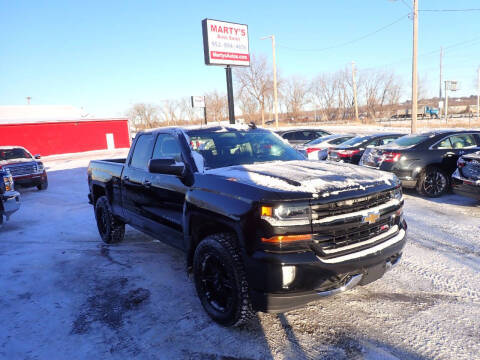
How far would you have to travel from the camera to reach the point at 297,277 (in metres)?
2.54

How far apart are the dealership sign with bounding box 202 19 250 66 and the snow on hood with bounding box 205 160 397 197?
1191 centimetres

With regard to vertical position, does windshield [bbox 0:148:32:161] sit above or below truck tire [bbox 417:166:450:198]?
above

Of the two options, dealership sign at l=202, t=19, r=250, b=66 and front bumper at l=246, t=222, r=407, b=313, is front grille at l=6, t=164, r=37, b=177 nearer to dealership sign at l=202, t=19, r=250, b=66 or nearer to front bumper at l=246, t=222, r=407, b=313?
dealership sign at l=202, t=19, r=250, b=66

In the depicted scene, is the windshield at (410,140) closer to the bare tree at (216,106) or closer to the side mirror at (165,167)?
the side mirror at (165,167)

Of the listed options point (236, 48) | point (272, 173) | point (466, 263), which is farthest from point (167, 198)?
point (236, 48)

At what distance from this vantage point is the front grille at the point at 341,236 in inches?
103

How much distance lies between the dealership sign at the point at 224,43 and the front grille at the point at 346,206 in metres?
12.7

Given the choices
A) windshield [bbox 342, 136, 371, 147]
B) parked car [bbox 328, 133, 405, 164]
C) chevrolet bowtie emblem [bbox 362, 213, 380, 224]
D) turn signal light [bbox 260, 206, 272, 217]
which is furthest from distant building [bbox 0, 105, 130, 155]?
chevrolet bowtie emblem [bbox 362, 213, 380, 224]

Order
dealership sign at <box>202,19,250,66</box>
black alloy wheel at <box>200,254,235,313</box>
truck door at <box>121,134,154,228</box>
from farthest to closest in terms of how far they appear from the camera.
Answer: dealership sign at <box>202,19,250,66</box>, truck door at <box>121,134,154,228</box>, black alloy wheel at <box>200,254,235,313</box>

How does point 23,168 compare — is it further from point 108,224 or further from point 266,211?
point 266,211

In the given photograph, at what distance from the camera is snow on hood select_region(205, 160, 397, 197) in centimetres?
275

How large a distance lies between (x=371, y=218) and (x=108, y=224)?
13.8ft

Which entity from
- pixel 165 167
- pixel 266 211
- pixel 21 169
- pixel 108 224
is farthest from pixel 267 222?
pixel 21 169

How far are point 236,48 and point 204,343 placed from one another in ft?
46.8
